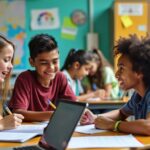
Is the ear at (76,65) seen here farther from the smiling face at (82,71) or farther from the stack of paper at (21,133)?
the stack of paper at (21,133)

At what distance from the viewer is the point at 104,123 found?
1.66 meters

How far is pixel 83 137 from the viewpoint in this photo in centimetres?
149

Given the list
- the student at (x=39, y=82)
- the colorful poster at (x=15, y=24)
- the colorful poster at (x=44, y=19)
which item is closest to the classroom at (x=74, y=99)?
the student at (x=39, y=82)

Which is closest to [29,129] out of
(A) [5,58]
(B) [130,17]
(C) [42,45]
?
(A) [5,58]

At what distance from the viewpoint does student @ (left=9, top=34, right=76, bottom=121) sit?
209 centimetres

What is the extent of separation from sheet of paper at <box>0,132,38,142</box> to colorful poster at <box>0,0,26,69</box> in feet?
11.4

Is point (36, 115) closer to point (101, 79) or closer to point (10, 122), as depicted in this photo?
point (10, 122)

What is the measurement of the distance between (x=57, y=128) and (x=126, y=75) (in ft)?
1.77

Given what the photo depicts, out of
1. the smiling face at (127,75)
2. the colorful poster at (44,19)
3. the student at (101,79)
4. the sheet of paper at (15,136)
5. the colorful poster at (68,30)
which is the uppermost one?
the colorful poster at (44,19)

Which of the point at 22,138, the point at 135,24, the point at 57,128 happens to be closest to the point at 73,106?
the point at 57,128

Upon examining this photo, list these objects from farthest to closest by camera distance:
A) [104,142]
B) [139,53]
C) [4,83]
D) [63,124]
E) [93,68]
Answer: [93,68]
[4,83]
[139,53]
[104,142]
[63,124]

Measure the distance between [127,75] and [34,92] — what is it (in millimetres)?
662

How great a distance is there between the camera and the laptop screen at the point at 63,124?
3.80 feet

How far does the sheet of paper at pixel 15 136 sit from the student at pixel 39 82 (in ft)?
1.55
